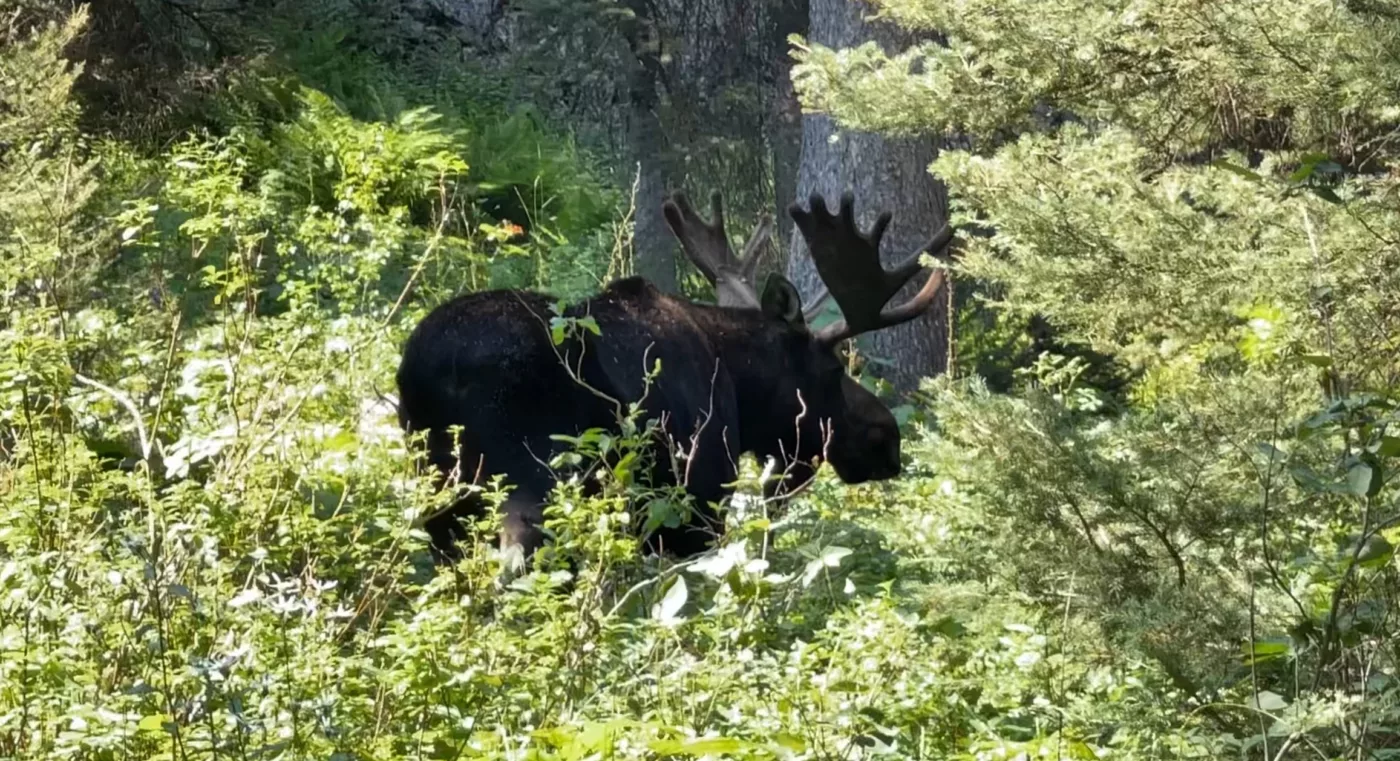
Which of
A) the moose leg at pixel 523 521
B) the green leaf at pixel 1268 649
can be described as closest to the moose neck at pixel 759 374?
the moose leg at pixel 523 521

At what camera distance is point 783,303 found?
31.7 ft

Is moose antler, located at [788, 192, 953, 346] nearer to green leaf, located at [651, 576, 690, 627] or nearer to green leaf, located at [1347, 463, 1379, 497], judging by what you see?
green leaf, located at [651, 576, 690, 627]

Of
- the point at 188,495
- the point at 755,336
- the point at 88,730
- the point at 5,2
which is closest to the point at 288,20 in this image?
the point at 5,2

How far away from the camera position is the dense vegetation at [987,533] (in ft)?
14.7

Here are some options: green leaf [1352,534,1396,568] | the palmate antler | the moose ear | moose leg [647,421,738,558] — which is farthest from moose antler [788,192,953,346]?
green leaf [1352,534,1396,568]

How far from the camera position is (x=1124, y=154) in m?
5.91

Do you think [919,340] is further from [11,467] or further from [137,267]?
[11,467]

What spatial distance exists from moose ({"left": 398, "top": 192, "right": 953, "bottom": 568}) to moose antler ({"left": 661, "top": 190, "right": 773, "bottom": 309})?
0.01 metres

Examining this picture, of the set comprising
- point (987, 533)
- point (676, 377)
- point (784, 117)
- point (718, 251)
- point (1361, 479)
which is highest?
point (1361, 479)

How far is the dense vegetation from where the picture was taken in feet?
14.7

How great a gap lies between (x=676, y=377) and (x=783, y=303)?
1397 mm

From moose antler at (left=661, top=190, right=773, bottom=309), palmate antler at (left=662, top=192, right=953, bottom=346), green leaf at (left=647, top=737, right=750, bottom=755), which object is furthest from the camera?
moose antler at (left=661, top=190, right=773, bottom=309)

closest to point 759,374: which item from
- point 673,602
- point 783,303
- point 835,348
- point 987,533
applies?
Answer: point 783,303

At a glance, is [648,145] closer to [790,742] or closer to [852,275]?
[852,275]
